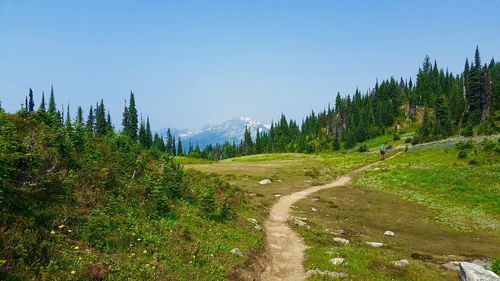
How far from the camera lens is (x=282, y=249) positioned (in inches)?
866

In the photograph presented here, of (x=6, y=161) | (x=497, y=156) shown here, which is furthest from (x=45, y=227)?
(x=497, y=156)

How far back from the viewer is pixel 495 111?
13638cm

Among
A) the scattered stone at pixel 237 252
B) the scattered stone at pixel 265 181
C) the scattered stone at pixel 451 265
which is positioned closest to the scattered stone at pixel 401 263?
the scattered stone at pixel 451 265

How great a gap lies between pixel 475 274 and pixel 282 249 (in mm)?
10095

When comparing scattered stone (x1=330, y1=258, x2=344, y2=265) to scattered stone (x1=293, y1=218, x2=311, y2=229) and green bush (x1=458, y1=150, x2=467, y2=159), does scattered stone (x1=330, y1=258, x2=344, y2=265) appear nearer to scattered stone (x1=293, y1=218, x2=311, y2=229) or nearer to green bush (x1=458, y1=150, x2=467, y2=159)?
scattered stone (x1=293, y1=218, x2=311, y2=229)

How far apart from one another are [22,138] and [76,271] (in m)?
11.3

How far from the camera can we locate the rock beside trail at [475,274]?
1620cm

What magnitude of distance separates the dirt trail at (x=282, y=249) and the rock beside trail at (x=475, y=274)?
7821 mm

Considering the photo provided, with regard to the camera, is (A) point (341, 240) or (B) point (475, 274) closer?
(B) point (475, 274)

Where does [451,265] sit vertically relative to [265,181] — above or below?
below

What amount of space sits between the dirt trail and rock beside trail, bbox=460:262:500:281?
25.7ft

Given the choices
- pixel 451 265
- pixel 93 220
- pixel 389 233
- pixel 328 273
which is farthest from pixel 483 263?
pixel 93 220

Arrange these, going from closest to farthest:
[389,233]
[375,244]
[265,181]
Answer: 1. [375,244]
2. [389,233]
3. [265,181]

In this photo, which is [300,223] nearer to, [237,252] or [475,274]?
[237,252]
